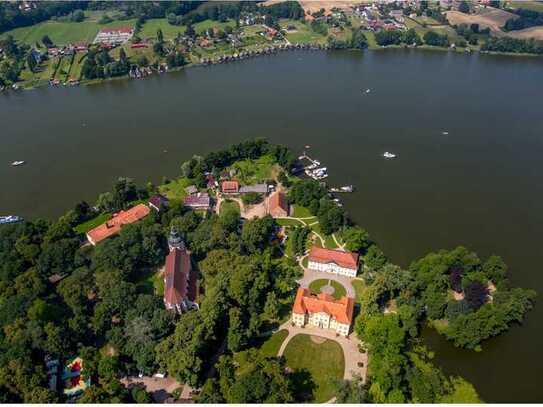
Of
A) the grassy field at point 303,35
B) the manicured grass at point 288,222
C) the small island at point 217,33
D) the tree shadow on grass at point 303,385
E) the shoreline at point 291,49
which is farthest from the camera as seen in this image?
the grassy field at point 303,35

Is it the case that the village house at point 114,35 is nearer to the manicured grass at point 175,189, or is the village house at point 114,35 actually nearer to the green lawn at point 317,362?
the manicured grass at point 175,189

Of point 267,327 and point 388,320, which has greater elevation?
point 388,320

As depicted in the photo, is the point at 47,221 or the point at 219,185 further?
the point at 219,185

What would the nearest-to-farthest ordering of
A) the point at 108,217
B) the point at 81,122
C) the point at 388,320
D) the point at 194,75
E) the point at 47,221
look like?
the point at 388,320 → the point at 47,221 → the point at 108,217 → the point at 81,122 → the point at 194,75

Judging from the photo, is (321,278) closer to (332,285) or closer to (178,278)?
(332,285)

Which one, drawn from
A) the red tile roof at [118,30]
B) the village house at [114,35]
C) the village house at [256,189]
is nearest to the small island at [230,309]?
the village house at [256,189]

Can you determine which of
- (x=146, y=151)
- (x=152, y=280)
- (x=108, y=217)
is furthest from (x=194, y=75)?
(x=152, y=280)

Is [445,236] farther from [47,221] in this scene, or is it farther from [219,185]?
[47,221]
